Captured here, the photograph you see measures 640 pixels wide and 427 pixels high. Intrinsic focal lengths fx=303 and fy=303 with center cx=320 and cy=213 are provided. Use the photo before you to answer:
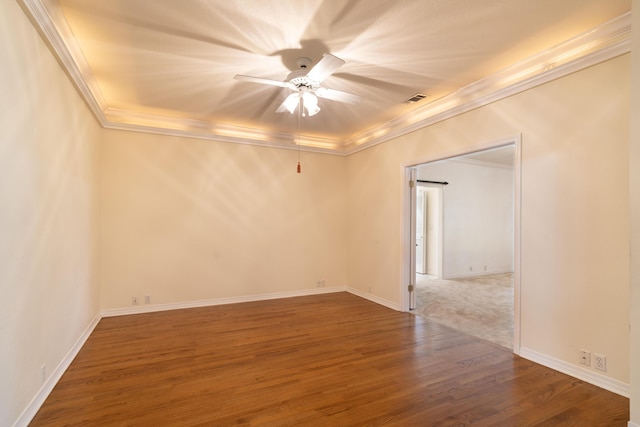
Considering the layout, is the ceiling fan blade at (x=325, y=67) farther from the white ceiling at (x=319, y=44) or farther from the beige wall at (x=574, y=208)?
the beige wall at (x=574, y=208)

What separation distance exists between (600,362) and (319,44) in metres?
3.49

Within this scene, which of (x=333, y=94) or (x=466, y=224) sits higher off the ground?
(x=333, y=94)

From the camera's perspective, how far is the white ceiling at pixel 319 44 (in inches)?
86.3

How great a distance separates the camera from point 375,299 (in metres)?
5.07

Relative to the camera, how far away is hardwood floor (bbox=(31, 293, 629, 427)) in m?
2.07

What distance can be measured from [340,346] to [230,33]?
3136mm

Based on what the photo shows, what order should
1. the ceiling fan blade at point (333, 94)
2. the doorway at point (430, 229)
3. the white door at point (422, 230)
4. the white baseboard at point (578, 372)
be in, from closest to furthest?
Answer: the white baseboard at point (578, 372)
the ceiling fan blade at point (333, 94)
the doorway at point (430, 229)
the white door at point (422, 230)

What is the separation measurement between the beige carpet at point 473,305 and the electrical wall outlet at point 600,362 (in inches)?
32.2

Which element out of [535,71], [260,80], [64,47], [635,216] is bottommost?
[635,216]

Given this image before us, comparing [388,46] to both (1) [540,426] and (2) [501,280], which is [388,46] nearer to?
(1) [540,426]

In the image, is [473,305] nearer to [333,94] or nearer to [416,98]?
[416,98]

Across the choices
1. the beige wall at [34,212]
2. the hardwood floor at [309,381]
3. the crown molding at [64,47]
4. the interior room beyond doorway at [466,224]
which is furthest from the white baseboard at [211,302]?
the crown molding at [64,47]

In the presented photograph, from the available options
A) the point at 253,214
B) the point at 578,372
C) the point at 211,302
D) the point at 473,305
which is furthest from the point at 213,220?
the point at 578,372

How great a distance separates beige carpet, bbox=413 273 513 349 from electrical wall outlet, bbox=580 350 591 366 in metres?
0.73
